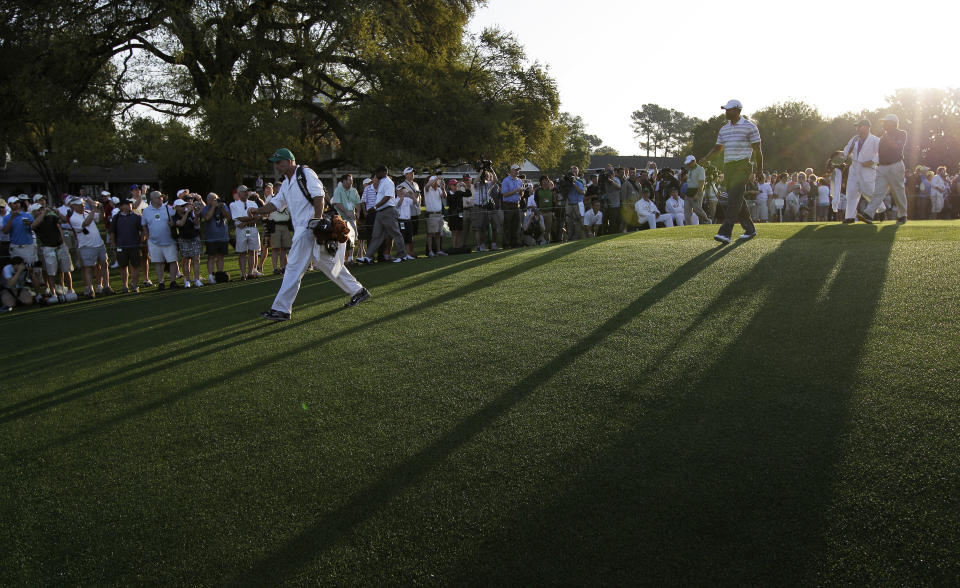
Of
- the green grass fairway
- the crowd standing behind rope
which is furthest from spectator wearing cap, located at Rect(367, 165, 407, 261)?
the green grass fairway

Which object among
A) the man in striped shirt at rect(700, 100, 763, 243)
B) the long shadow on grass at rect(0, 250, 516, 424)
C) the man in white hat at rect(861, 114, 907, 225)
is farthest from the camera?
the man in white hat at rect(861, 114, 907, 225)

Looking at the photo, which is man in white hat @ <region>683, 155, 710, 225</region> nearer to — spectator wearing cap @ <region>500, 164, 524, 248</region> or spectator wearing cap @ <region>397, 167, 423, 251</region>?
spectator wearing cap @ <region>500, 164, 524, 248</region>

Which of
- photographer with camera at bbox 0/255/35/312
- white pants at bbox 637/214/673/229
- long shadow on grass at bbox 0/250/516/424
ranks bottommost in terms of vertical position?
long shadow on grass at bbox 0/250/516/424

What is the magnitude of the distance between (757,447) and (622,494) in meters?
0.98

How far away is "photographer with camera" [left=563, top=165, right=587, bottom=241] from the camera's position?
20.2 meters

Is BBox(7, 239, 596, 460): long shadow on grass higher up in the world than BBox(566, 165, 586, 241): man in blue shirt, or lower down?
lower down

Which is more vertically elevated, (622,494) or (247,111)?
(247,111)

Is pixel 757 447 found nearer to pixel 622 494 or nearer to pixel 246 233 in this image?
pixel 622 494

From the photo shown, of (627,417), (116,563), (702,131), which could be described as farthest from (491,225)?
(702,131)

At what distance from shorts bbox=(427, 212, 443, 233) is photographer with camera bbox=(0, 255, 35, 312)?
9225mm

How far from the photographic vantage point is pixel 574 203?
20297 millimetres

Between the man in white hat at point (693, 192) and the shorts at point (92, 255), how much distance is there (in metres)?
14.6

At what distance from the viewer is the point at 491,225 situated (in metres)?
18.7

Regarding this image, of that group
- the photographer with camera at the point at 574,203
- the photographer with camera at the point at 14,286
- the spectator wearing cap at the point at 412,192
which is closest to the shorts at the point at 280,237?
the spectator wearing cap at the point at 412,192
